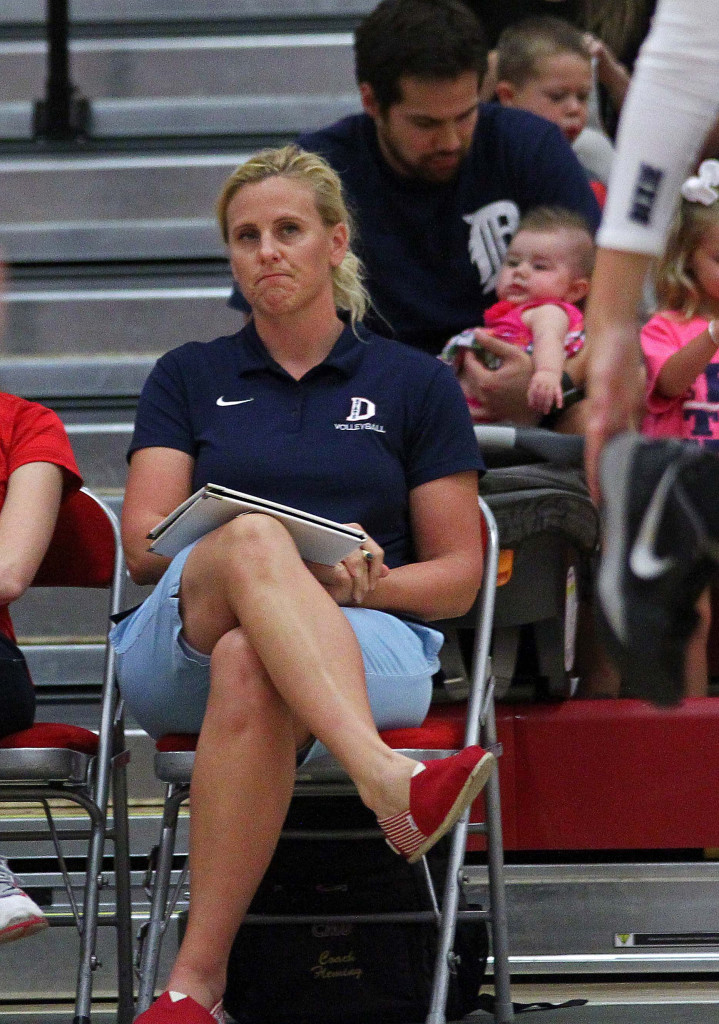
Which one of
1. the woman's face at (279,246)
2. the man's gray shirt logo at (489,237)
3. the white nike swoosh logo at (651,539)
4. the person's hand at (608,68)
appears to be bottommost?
the man's gray shirt logo at (489,237)

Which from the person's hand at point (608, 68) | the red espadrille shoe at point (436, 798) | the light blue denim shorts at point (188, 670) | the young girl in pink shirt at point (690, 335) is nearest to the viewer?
the red espadrille shoe at point (436, 798)

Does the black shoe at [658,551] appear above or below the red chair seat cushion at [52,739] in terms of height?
above

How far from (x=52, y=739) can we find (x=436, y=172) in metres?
1.50

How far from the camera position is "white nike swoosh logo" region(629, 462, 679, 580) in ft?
3.88

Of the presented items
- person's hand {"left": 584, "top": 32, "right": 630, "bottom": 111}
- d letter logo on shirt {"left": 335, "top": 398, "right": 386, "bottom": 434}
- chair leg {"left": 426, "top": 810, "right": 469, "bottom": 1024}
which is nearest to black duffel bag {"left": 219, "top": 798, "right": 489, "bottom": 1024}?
chair leg {"left": 426, "top": 810, "right": 469, "bottom": 1024}

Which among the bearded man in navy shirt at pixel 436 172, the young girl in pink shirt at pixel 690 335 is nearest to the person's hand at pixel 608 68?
the bearded man in navy shirt at pixel 436 172

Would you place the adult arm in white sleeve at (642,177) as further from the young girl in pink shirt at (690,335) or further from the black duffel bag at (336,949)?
the young girl in pink shirt at (690,335)

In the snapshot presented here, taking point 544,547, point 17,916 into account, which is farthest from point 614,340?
point 544,547

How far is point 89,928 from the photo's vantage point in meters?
2.17

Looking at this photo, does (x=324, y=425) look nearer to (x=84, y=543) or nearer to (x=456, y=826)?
(x=84, y=543)

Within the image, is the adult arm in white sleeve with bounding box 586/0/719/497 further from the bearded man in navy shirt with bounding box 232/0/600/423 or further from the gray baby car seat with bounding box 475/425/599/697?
the bearded man in navy shirt with bounding box 232/0/600/423

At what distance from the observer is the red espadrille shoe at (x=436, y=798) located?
187 centimetres

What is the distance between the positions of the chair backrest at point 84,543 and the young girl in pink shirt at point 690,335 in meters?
1.02

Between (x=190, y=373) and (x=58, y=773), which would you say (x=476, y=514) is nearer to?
(x=190, y=373)
